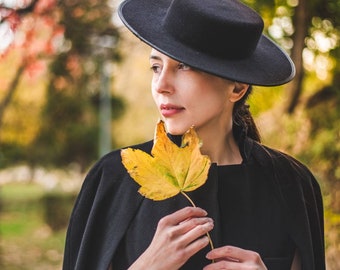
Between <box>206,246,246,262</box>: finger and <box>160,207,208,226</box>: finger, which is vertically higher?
<box>160,207,208,226</box>: finger

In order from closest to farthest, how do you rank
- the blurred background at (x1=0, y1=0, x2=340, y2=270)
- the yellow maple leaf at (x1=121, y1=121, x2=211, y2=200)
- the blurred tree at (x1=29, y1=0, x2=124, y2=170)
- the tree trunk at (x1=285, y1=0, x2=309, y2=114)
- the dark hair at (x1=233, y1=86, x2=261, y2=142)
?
the yellow maple leaf at (x1=121, y1=121, x2=211, y2=200)
the dark hair at (x1=233, y1=86, x2=261, y2=142)
the tree trunk at (x1=285, y1=0, x2=309, y2=114)
the blurred background at (x1=0, y1=0, x2=340, y2=270)
the blurred tree at (x1=29, y1=0, x2=124, y2=170)

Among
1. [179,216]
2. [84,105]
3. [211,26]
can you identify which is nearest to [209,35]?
[211,26]

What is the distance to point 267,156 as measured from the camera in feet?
7.17

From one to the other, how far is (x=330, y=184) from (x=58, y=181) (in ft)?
47.9

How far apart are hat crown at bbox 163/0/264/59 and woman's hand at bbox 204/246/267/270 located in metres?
0.51

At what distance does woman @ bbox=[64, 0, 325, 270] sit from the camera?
1819 millimetres

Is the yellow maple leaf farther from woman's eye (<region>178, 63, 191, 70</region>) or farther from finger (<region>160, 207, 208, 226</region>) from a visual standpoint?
woman's eye (<region>178, 63, 191, 70</region>)

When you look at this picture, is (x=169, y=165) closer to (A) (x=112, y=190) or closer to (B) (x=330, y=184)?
(A) (x=112, y=190)

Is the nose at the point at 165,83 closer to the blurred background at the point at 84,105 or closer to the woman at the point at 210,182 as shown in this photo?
the woman at the point at 210,182

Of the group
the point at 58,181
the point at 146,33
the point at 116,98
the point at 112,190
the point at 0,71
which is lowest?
the point at 58,181

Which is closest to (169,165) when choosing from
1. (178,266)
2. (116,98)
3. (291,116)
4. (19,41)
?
(178,266)

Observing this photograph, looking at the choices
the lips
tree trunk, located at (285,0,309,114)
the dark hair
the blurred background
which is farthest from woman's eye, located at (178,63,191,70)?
tree trunk, located at (285,0,309,114)

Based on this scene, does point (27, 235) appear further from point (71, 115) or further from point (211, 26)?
point (211, 26)

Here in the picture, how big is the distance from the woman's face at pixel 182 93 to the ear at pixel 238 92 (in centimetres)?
11
